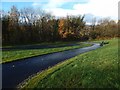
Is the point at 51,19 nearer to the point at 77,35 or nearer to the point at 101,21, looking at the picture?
the point at 77,35

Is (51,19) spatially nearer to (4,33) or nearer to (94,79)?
(4,33)

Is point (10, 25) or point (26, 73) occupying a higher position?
point (10, 25)

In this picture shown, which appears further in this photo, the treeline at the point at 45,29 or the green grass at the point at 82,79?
the treeline at the point at 45,29

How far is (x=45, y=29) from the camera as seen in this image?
94.9m

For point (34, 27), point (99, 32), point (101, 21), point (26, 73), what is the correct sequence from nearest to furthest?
1. point (26, 73)
2. point (34, 27)
3. point (99, 32)
4. point (101, 21)

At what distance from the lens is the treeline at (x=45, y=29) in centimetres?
7842

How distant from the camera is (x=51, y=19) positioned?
102 m

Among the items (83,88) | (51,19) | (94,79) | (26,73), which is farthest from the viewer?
(51,19)

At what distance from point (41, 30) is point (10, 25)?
56.6 ft

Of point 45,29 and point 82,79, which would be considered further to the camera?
point 45,29

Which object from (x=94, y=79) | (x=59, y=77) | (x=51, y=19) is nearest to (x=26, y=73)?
(x=59, y=77)

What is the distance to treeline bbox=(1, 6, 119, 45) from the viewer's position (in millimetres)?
78419

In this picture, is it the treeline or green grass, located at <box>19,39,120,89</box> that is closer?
green grass, located at <box>19,39,120,89</box>

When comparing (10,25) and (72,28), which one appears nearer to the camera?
(10,25)
